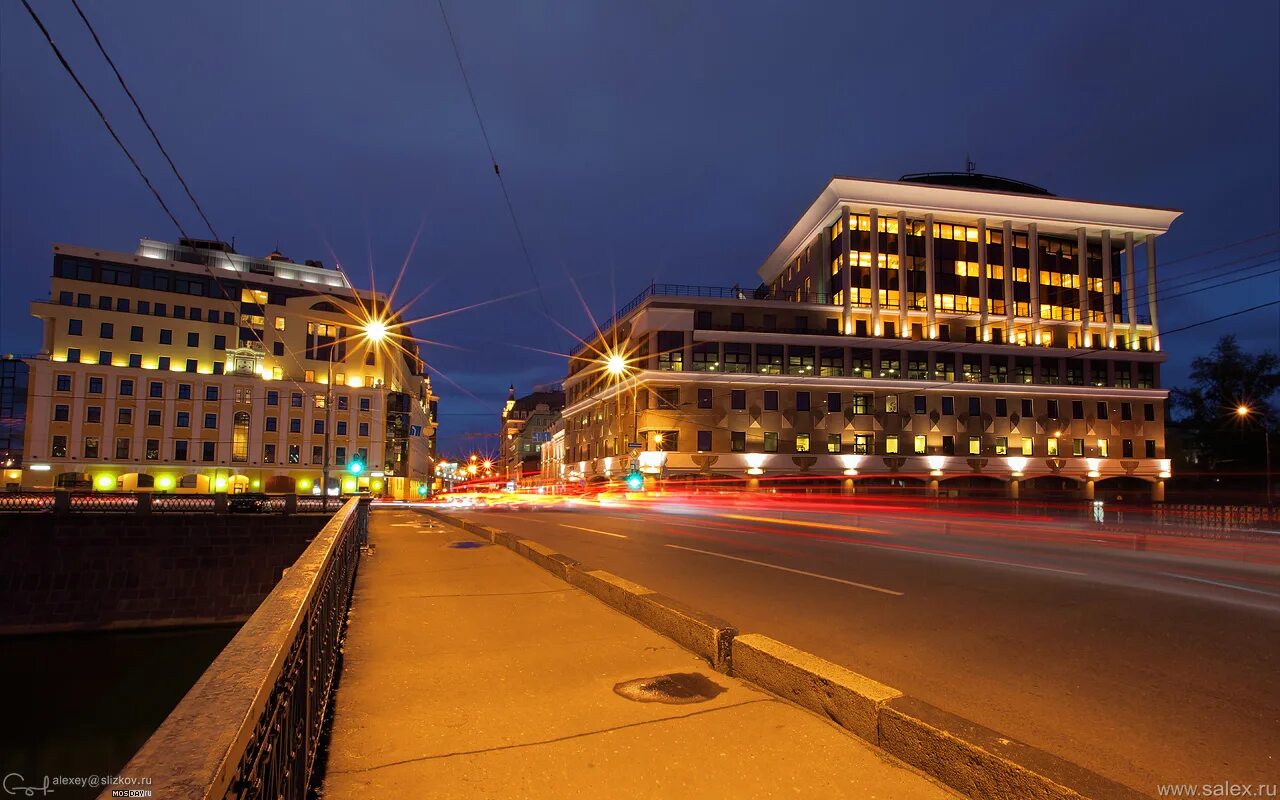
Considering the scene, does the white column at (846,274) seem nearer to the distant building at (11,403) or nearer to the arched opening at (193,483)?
the arched opening at (193,483)

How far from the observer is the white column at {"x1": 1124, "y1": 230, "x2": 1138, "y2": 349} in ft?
221

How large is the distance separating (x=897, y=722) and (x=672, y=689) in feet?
6.13

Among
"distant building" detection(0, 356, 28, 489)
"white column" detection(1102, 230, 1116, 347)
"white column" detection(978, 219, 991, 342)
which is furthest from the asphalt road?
"distant building" detection(0, 356, 28, 489)

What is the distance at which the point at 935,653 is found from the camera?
681 cm

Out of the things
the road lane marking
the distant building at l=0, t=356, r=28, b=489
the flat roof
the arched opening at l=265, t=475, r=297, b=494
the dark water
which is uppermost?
the flat roof

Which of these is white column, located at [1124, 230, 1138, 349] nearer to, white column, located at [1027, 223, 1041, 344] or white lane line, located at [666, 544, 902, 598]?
white column, located at [1027, 223, 1041, 344]

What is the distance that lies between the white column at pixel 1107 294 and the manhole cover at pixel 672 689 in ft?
249

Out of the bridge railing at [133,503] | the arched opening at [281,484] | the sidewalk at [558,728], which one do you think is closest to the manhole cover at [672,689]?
the sidewalk at [558,728]

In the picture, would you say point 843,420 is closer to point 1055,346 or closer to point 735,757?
point 1055,346

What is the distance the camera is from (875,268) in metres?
61.8

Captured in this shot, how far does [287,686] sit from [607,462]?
63.2 meters

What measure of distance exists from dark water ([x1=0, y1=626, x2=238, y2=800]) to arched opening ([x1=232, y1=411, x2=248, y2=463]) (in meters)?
44.0

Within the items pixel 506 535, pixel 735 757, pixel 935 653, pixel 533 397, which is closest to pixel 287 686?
pixel 735 757

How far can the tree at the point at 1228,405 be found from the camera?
197ft
